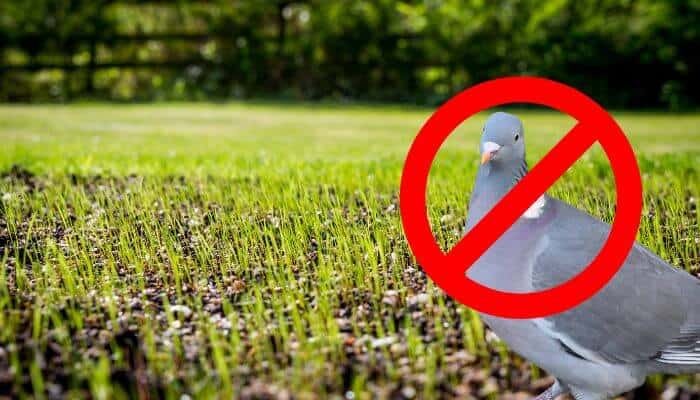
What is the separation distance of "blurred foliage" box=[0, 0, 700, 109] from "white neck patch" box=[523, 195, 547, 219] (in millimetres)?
12749

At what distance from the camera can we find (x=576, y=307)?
8.00 ft

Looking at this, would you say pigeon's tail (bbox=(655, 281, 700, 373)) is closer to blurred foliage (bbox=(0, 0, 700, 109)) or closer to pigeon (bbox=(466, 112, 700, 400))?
pigeon (bbox=(466, 112, 700, 400))

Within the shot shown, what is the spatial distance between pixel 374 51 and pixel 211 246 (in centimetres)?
1350

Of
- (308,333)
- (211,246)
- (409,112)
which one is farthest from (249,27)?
(308,333)

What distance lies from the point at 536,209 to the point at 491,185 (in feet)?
0.60

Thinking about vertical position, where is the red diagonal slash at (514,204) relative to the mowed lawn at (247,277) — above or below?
above

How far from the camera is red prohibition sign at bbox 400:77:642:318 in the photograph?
241 centimetres

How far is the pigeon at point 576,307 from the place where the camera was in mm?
2443

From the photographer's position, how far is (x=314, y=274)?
357 centimetres

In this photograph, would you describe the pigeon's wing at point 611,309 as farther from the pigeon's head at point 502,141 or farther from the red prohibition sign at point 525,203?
the pigeon's head at point 502,141

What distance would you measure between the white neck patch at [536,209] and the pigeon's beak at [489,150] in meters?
0.25

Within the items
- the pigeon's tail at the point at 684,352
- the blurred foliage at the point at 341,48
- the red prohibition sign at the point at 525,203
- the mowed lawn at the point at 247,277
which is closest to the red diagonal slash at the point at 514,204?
the red prohibition sign at the point at 525,203

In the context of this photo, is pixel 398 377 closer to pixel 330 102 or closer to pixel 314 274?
pixel 314 274

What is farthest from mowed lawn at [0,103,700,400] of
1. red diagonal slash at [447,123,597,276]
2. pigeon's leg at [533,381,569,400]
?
red diagonal slash at [447,123,597,276]
